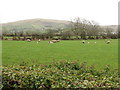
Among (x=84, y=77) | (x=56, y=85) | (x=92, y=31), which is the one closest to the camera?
(x=56, y=85)

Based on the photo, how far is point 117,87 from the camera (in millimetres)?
4316

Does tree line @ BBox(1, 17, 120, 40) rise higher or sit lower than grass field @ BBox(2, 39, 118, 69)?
higher

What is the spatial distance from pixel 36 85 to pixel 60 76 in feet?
2.16

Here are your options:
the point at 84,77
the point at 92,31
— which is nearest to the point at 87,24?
the point at 92,31

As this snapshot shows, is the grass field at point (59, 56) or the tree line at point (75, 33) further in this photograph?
the tree line at point (75, 33)

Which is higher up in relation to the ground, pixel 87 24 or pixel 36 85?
pixel 87 24

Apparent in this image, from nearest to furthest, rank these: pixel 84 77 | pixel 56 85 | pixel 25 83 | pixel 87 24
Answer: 1. pixel 56 85
2. pixel 25 83
3. pixel 84 77
4. pixel 87 24

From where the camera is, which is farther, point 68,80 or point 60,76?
point 60,76

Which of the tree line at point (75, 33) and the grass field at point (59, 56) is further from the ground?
the tree line at point (75, 33)

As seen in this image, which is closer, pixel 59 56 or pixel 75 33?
pixel 59 56

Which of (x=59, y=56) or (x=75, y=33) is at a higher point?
(x=75, y=33)

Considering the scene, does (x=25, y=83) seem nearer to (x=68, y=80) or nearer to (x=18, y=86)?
(x=18, y=86)

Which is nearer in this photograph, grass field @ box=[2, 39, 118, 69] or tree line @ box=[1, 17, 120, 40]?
grass field @ box=[2, 39, 118, 69]

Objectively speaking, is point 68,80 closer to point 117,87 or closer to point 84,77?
point 84,77
